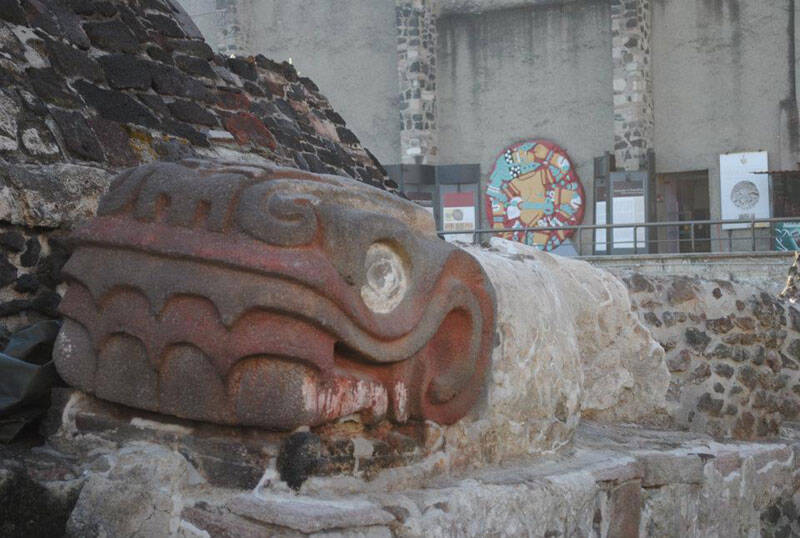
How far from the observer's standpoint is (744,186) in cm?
1942

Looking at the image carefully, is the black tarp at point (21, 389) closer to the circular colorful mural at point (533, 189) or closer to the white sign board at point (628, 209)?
the white sign board at point (628, 209)

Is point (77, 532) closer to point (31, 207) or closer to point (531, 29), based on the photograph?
point (31, 207)

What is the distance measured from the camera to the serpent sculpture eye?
2713 millimetres

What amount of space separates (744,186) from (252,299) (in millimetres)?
18142

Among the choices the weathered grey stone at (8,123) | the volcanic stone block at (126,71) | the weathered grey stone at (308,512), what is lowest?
the weathered grey stone at (308,512)

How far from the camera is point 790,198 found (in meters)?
19.0

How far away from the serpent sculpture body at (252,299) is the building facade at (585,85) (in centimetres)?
1550

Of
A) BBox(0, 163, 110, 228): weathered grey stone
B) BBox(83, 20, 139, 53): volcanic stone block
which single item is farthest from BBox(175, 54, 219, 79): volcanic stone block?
BBox(0, 163, 110, 228): weathered grey stone

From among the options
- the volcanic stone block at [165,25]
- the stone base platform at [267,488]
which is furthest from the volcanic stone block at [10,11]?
the stone base platform at [267,488]

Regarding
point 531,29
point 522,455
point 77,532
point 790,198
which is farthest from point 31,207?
point 531,29

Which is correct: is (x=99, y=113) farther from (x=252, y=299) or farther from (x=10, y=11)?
(x=252, y=299)

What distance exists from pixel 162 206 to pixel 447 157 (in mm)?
19666

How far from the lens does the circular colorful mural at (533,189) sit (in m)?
21.1

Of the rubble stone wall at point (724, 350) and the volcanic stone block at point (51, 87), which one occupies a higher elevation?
the volcanic stone block at point (51, 87)
